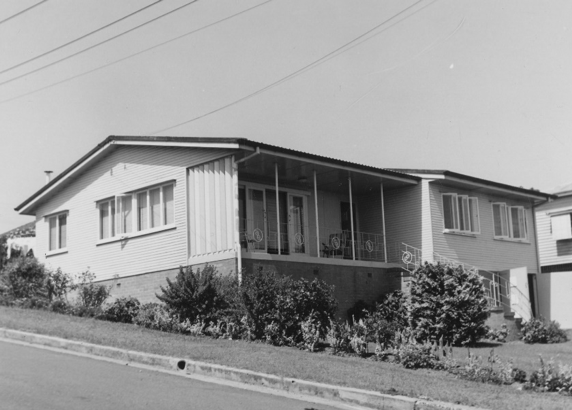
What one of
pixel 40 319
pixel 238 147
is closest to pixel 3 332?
pixel 40 319

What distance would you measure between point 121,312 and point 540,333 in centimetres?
1286

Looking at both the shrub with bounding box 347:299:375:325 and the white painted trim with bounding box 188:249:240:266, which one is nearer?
the white painted trim with bounding box 188:249:240:266

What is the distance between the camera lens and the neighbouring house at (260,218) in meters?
19.7

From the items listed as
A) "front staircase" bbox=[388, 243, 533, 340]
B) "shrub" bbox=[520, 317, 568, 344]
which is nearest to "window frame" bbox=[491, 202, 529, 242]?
"front staircase" bbox=[388, 243, 533, 340]

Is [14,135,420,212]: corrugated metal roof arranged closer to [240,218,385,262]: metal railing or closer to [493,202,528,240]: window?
[240,218,385,262]: metal railing

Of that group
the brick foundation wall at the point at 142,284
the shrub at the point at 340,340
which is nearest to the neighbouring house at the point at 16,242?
the brick foundation wall at the point at 142,284

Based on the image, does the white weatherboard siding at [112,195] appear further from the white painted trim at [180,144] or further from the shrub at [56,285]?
the shrub at [56,285]

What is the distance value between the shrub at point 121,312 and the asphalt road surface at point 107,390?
242 inches

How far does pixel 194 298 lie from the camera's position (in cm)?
1672

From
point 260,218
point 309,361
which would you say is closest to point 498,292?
point 260,218

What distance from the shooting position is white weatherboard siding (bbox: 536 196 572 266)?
3209 cm

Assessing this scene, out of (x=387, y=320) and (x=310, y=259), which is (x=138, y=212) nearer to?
(x=310, y=259)

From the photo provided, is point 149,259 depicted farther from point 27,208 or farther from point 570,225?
point 570,225

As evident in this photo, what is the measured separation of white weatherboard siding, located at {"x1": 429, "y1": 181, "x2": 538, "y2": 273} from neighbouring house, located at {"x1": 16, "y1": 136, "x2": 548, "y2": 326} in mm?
56
